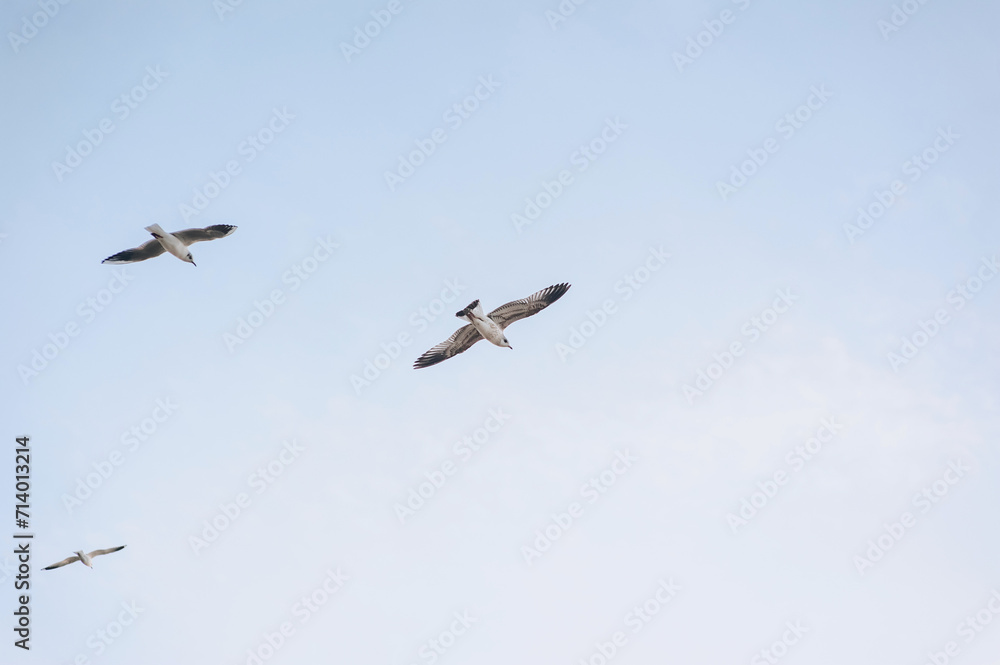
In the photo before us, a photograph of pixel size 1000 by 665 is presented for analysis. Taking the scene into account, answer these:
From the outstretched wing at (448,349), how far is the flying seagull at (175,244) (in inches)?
288

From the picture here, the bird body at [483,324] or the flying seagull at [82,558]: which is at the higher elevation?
the bird body at [483,324]

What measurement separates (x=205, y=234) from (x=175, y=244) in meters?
0.95

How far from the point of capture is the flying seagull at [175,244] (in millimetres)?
32156

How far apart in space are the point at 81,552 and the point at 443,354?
1401 cm

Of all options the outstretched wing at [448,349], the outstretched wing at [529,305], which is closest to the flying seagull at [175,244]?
A: the outstretched wing at [448,349]

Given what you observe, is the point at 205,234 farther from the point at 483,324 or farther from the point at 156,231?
the point at 483,324

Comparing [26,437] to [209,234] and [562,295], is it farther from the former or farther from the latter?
[562,295]

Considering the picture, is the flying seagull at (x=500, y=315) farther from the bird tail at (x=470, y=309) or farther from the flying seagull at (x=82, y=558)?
the flying seagull at (x=82, y=558)

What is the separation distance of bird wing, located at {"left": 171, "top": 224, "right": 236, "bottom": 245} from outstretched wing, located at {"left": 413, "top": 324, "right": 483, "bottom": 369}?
732cm

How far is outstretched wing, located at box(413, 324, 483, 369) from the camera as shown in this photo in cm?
3419

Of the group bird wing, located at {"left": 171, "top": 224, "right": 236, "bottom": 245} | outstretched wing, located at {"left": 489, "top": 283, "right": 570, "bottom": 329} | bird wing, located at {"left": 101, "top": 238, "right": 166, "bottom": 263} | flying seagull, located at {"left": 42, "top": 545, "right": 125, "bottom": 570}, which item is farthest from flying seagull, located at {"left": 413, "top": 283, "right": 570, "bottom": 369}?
flying seagull, located at {"left": 42, "top": 545, "right": 125, "bottom": 570}

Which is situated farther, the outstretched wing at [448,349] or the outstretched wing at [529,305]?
the outstretched wing at [448,349]

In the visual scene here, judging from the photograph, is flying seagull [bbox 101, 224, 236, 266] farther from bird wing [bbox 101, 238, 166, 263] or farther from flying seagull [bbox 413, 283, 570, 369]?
flying seagull [bbox 413, 283, 570, 369]

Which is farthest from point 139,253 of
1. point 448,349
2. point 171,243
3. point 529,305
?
Answer: point 529,305
